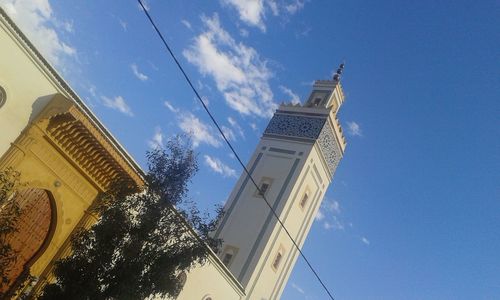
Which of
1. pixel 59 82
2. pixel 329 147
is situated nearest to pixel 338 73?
pixel 329 147

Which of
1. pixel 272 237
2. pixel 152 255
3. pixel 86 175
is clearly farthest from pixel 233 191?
pixel 152 255

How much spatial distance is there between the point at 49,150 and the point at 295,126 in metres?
14.7

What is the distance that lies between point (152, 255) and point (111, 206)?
1.34 meters

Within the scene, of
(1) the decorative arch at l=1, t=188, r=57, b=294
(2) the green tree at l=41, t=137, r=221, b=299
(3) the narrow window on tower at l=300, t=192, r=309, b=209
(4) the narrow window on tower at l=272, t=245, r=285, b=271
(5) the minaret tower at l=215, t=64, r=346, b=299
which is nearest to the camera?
(2) the green tree at l=41, t=137, r=221, b=299

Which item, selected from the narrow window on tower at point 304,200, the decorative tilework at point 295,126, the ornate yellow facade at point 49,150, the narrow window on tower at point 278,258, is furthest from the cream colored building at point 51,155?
the decorative tilework at point 295,126

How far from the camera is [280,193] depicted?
20.3 metres

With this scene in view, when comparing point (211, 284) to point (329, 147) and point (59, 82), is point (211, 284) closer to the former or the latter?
point (59, 82)

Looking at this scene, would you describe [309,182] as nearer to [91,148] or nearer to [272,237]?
[272,237]

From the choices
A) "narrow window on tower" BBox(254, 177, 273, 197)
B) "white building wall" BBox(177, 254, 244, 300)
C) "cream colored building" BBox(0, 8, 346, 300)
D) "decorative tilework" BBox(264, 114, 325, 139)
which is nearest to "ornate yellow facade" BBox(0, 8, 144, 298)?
"cream colored building" BBox(0, 8, 346, 300)

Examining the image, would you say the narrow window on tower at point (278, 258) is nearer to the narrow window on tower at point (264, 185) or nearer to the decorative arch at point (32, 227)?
the narrow window on tower at point (264, 185)

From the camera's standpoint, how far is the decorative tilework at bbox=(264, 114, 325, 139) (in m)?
21.6

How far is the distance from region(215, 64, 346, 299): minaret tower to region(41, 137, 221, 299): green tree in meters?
10.7

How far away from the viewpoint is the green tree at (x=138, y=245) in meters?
7.45

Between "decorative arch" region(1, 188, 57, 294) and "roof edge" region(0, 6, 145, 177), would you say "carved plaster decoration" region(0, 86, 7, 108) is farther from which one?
"decorative arch" region(1, 188, 57, 294)
